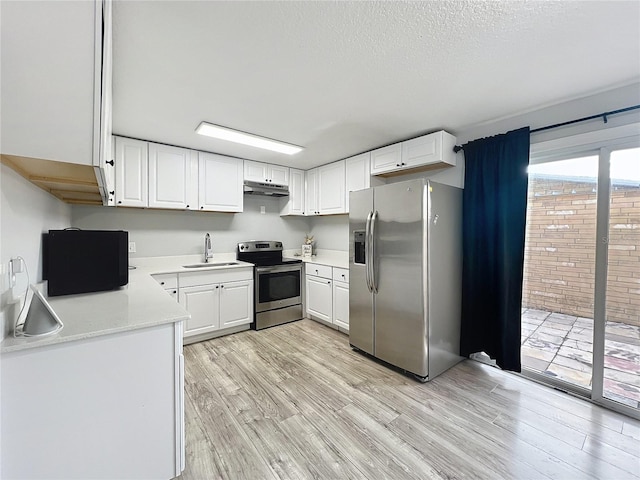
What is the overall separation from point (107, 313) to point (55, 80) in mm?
1080

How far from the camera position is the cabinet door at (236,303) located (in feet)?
11.1

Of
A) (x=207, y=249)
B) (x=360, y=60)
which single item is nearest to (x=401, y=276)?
(x=360, y=60)

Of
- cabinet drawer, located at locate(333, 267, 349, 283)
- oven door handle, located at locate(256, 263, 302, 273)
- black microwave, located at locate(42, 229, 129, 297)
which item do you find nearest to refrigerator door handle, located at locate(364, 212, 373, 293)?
cabinet drawer, located at locate(333, 267, 349, 283)

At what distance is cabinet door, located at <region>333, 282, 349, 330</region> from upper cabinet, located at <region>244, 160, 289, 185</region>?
5.89ft

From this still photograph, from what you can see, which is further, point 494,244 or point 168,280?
point 168,280

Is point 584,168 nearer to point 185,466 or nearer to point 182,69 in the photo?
point 182,69

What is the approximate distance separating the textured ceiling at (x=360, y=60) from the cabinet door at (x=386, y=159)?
48cm

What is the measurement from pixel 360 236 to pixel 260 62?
1.81 m

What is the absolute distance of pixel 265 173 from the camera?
13.1 ft

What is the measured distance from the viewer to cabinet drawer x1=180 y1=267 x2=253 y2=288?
312cm

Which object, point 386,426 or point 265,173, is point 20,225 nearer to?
point 386,426

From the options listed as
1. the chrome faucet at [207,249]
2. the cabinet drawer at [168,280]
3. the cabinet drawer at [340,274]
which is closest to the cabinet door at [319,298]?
the cabinet drawer at [340,274]

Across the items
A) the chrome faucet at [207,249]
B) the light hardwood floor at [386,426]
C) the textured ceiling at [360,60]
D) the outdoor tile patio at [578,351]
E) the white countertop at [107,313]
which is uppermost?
the textured ceiling at [360,60]

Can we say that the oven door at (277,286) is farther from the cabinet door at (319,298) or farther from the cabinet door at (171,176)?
the cabinet door at (171,176)
